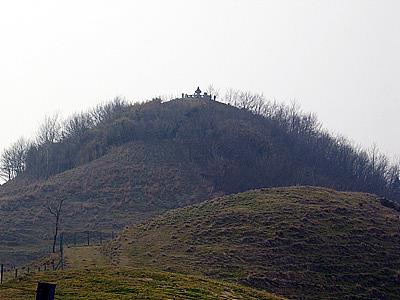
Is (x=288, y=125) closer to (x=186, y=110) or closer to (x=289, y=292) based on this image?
(x=186, y=110)

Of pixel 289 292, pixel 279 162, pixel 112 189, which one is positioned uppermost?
pixel 279 162

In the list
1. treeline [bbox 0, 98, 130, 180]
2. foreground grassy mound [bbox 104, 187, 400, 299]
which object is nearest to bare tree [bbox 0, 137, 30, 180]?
treeline [bbox 0, 98, 130, 180]

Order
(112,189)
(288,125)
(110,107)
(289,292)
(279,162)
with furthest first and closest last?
(110,107) → (288,125) → (279,162) → (112,189) → (289,292)

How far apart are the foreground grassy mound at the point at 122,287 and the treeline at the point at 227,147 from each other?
57.4 meters

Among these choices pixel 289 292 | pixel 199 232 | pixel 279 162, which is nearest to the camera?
pixel 289 292

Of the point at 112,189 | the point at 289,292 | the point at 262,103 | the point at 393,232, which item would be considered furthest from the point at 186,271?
the point at 262,103

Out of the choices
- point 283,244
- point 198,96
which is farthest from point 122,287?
point 198,96

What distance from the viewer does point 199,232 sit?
4528 centimetres

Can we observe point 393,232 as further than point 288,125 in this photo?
No

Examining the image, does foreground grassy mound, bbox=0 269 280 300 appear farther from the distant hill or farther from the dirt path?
the distant hill

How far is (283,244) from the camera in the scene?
42719 millimetres

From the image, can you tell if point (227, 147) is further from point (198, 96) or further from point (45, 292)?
point (45, 292)

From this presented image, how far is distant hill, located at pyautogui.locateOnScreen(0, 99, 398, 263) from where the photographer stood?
2842 inches

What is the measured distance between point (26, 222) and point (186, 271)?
36.9m
